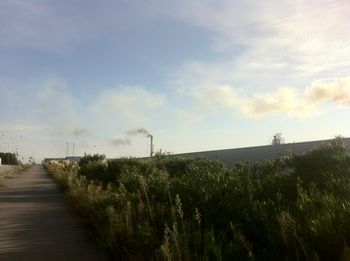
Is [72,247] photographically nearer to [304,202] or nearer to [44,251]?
[44,251]

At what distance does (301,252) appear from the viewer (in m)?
6.60

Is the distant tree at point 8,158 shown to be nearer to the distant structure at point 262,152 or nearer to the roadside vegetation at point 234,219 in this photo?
the distant structure at point 262,152

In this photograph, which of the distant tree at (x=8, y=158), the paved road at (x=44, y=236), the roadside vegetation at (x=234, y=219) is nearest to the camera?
the roadside vegetation at (x=234, y=219)

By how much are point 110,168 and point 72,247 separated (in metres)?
21.1

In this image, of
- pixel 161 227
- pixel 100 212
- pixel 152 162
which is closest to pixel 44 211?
pixel 100 212

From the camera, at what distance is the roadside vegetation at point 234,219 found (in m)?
6.63

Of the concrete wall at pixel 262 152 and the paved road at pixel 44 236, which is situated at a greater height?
the concrete wall at pixel 262 152

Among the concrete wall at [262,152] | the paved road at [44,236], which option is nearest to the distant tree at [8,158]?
the concrete wall at [262,152]

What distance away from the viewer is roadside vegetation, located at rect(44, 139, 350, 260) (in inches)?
261

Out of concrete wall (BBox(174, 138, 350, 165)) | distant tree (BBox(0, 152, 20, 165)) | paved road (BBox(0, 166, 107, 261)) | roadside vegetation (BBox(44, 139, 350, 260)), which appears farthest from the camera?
distant tree (BBox(0, 152, 20, 165))

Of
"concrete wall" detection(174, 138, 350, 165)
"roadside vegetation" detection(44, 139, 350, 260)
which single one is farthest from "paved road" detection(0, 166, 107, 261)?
"concrete wall" detection(174, 138, 350, 165)

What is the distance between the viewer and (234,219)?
924 centimetres

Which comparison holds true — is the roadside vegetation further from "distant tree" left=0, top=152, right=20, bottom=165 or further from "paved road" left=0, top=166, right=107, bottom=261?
"distant tree" left=0, top=152, right=20, bottom=165

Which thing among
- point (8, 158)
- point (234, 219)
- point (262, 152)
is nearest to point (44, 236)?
point (234, 219)
